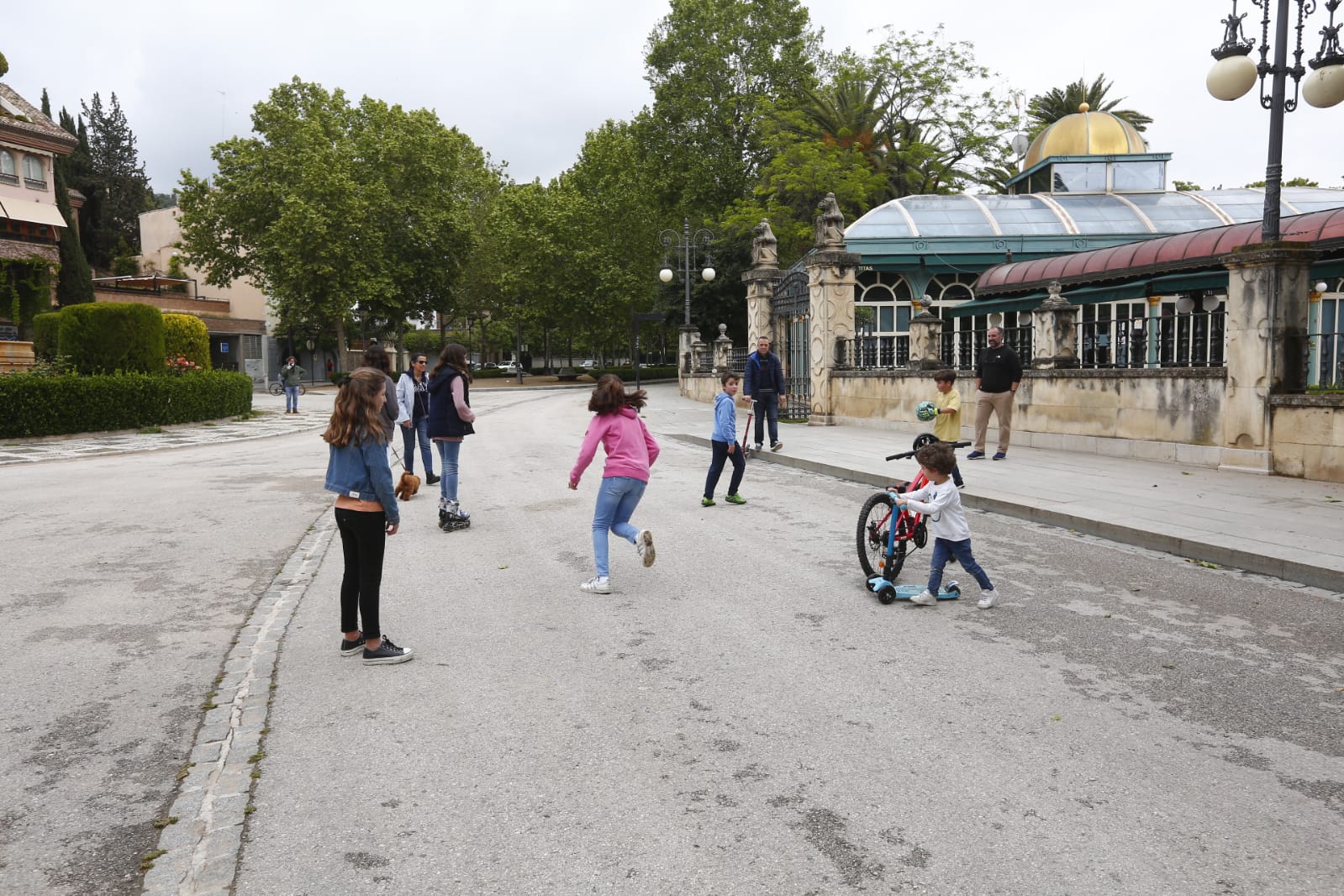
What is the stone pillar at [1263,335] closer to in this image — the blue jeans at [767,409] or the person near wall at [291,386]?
the blue jeans at [767,409]

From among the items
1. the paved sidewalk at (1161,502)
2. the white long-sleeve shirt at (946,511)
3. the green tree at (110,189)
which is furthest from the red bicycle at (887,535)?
the green tree at (110,189)

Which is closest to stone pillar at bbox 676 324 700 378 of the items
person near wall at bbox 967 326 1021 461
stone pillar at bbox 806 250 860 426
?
stone pillar at bbox 806 250 860 426

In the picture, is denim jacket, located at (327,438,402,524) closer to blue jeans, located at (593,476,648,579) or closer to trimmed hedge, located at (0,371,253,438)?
blue jeans, located at (593,476,648,579)

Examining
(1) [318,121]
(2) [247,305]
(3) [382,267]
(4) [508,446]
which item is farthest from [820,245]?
(2) [247,305]

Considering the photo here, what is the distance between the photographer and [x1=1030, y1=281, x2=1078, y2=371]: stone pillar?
1576 cm

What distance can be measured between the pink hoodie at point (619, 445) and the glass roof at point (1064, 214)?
25.2m

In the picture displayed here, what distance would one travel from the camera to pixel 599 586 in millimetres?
6875

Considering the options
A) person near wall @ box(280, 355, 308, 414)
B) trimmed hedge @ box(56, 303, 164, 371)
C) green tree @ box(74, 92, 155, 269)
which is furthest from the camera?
green tree @ box(74, 92, 155, 269)

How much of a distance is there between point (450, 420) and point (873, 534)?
182 inches

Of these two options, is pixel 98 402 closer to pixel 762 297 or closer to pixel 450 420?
pixel 450 420

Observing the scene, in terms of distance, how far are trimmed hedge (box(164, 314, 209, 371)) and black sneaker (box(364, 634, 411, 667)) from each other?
22.7 metres

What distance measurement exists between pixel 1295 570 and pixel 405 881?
22.3ft

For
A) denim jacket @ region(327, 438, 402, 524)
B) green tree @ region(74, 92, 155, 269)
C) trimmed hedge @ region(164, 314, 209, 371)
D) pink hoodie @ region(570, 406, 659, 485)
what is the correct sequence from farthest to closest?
green tree @ region(74, 92, 155, 269)
trimmed hedge @ region(164, 314, 209, 371)
pink hoodie @ region(570, 406, 659, 485)
denim jacket @ region(327, 438, 402, 524)

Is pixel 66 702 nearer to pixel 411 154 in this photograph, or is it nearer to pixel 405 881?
pixel 405 881
